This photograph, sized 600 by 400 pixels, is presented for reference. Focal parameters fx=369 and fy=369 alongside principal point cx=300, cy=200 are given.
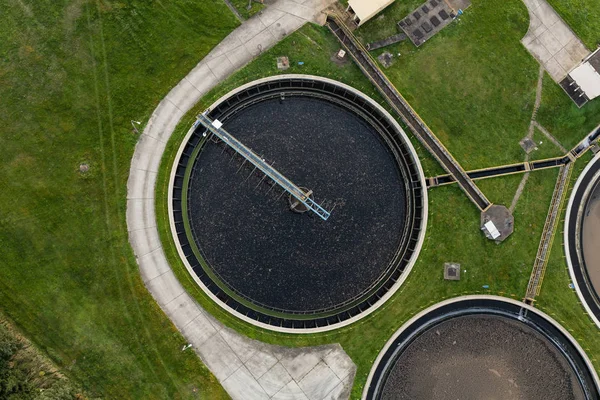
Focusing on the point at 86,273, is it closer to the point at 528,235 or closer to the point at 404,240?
the point at 404,240

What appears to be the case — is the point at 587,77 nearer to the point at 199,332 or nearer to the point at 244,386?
the point at 244,386

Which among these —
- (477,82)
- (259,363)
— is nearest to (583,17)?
(477,82)

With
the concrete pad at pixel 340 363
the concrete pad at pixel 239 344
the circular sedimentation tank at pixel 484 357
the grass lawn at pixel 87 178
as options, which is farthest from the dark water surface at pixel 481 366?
the grass lawn at pixel 87 178

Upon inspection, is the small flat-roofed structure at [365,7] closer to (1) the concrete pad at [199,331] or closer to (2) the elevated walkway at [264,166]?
(2) the elevated walkway at [264,166]

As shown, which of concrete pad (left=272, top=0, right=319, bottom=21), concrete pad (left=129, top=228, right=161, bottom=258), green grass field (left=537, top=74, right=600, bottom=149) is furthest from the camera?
green grass field (left=537, top=74, right=600, bottom=149)

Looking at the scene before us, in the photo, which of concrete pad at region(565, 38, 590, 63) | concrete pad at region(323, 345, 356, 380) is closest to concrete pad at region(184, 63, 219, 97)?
concrete pad at region(323, 345, 356, 380)

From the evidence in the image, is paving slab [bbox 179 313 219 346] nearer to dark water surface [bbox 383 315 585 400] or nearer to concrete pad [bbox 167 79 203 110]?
dark water surface [bbox 383 315 585 400]

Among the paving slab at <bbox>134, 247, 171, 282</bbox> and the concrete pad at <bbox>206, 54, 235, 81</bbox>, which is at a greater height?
the concrete pad at <bbox>206, 54, 235, 81</bbox>
